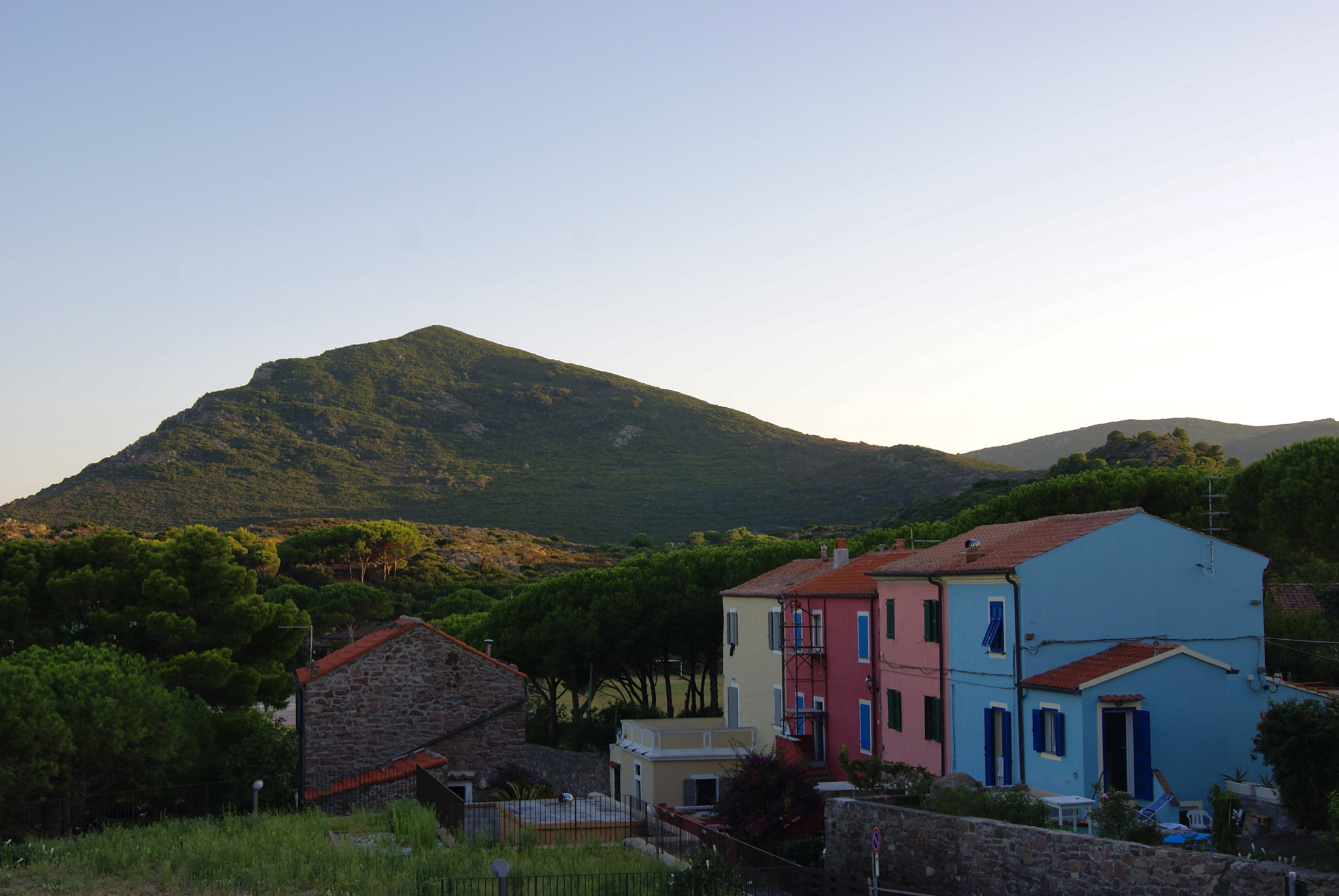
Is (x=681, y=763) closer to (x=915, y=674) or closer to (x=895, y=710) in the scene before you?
(x=895, y=710)

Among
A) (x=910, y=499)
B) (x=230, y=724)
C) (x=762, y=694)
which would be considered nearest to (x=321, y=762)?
(x=230, y=724)

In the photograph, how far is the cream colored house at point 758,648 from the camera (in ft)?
120

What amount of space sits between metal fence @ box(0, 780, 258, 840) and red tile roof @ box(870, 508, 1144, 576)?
1758cm

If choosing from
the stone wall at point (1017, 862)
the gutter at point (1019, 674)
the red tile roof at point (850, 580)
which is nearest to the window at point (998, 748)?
the gutter at point (1019, 674)

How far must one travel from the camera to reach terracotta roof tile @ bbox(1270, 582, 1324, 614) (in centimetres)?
3684

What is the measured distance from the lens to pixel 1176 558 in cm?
2384

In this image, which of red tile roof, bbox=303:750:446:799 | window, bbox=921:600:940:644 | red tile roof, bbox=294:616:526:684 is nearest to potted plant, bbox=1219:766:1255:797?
window, bbox=921:600:940:644

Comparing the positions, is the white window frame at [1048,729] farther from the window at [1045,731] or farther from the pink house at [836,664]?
the pink house at [836,664]

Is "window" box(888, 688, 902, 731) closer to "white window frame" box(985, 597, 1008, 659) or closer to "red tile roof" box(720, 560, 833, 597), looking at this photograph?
"white window frame" box(985, 597, 1008, 659)

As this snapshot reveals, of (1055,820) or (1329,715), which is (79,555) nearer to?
(1055,820)

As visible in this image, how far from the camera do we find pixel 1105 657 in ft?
73.2

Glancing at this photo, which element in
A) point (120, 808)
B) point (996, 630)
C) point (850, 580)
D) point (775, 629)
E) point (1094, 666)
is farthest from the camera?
point (775, 629)

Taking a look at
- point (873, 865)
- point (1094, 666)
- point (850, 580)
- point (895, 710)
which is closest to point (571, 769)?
point (850, 580)

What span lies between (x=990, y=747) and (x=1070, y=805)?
18.1 feet
